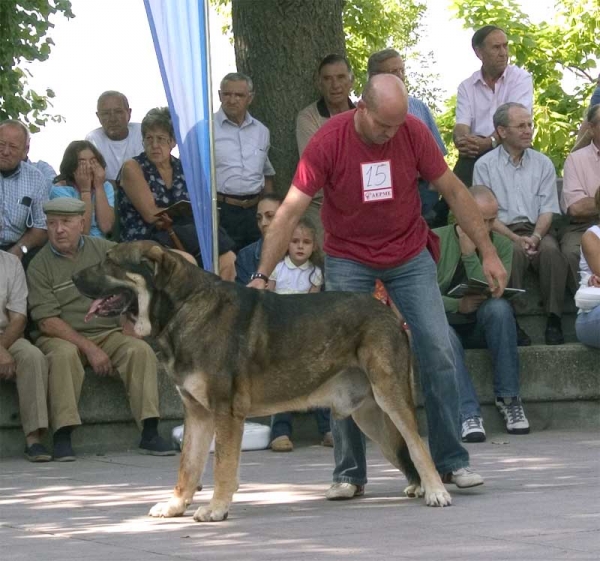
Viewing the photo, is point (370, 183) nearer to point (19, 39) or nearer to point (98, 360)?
point (98, 360)

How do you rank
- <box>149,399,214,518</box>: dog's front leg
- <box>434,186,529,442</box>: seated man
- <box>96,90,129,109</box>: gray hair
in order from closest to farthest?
<box>149,399,214,518</box>: dog's front leg < <box>434,186,529,442</box>: seated man < <box>96,90,129,109</box>: gray hair

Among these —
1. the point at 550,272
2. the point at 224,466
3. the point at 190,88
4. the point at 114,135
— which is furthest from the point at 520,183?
the point at 224,466

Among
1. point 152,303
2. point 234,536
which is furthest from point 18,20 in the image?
point 234,536

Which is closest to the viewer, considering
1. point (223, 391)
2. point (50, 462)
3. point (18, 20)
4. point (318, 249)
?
point (223, 391)

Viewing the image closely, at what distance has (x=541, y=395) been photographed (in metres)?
11.6

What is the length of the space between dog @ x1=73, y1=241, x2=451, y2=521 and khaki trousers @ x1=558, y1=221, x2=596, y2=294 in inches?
188

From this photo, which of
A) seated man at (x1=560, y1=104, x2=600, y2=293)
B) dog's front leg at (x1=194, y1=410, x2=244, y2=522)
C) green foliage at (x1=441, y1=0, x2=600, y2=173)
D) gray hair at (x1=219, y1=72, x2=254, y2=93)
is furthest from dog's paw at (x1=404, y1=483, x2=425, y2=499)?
green foliage at (x1=441, y1=0, x2=600, y2=173)

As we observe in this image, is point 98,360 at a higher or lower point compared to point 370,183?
lower

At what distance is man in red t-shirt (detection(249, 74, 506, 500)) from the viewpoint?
7.90 metres

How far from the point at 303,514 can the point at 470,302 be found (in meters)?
4.09

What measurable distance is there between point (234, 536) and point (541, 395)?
17.1 ft

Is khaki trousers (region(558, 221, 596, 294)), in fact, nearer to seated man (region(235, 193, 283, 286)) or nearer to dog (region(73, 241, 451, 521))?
seated man (region(235, 193, 283, 286))

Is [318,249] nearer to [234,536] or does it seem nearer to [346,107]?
[346,107]

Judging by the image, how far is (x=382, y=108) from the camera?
25.1 feet
